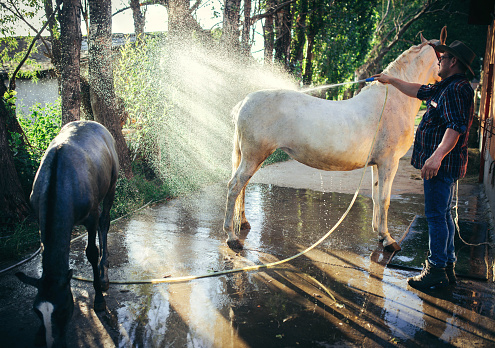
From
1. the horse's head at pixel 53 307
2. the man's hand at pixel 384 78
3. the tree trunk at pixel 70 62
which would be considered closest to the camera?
the horse's head at pixel 53 307

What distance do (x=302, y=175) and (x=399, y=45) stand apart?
1990cm

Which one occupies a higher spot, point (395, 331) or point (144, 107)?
point (144, 107)

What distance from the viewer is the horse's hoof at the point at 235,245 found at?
14.4 ft

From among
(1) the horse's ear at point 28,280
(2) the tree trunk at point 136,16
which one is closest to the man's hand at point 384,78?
(1) the horse's ear at point 28,280

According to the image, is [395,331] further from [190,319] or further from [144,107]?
[144,107]

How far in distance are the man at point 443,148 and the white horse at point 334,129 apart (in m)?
0.84

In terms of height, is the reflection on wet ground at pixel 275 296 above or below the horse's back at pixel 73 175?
below

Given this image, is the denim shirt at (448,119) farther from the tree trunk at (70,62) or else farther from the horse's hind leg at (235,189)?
the tree trunk at (70,62)

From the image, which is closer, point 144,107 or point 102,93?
point 102,93

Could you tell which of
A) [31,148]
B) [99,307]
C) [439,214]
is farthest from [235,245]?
[31,148]

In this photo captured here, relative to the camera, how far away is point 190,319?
2.91 meters

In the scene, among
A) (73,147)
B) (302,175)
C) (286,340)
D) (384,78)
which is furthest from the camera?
(302,175)

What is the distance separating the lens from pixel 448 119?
3.13 meters

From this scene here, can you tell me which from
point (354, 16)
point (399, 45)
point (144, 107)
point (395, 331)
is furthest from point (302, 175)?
point (399, 45)
